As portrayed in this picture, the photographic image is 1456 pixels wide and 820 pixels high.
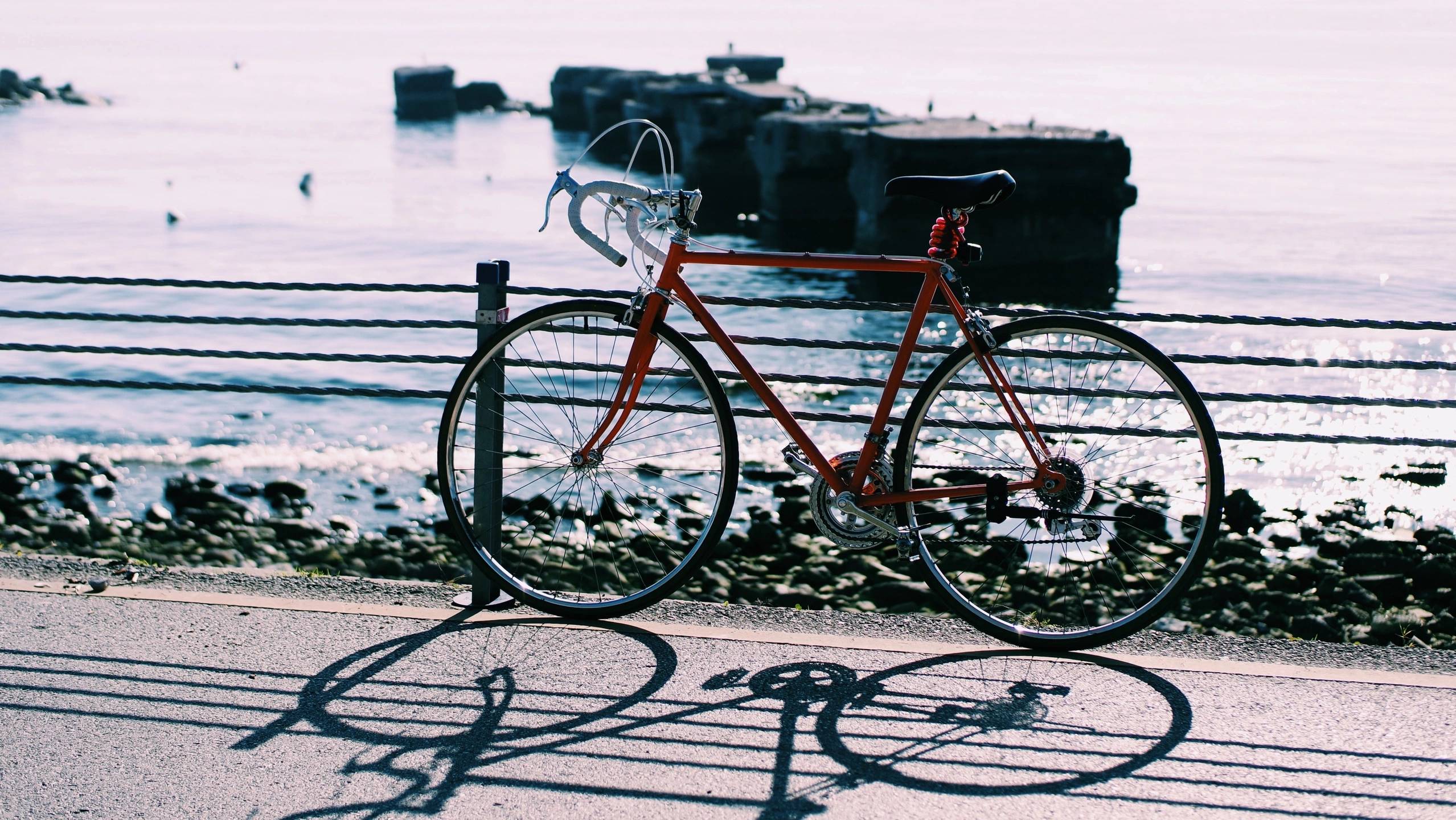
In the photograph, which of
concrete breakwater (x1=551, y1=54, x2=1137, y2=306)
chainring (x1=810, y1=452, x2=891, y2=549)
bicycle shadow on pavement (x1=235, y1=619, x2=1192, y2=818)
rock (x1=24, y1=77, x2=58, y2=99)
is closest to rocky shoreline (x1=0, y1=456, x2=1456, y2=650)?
bicycle shadow on pavement (x1=235, y1=619, x2=1192, y2=818)

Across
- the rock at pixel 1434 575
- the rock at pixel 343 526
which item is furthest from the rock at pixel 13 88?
the rock at pixel 1434 575

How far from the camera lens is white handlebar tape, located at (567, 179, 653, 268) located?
169 inches

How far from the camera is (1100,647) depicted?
4.59 metres

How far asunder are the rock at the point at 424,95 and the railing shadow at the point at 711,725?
10302 centimetres

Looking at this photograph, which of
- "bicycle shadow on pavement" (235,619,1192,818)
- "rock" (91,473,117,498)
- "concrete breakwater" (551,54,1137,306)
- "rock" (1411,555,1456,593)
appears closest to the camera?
"bicycle shadow on pavement" (235,619,1192,818)

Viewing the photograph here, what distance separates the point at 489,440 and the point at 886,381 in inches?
56.3

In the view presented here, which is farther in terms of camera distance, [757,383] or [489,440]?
[489,440]

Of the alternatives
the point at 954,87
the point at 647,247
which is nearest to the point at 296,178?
the point at 647,247

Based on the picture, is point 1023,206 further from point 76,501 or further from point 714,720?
point 714,720

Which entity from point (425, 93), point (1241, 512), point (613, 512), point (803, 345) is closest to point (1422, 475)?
point (1241, 512)

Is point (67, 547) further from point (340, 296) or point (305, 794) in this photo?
point (340, 296)

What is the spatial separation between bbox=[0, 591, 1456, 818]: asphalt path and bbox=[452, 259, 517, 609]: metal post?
0.23m

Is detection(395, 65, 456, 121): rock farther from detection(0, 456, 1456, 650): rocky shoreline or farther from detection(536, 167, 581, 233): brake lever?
detection(536, 167, 581, 233): brake lever

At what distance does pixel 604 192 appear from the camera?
14.4 ft
